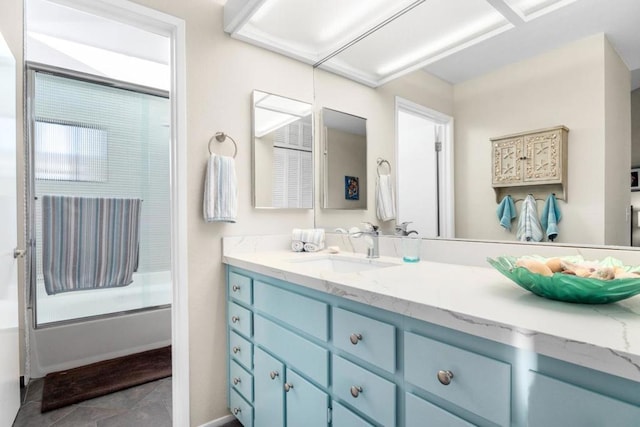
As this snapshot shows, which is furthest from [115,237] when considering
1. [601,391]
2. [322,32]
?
[601,391]

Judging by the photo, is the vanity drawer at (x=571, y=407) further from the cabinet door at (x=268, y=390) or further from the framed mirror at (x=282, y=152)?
the framed mirror at (x=282, y=152)

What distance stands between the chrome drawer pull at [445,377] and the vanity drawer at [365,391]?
159 mm

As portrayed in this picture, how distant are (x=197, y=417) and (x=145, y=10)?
202 cm

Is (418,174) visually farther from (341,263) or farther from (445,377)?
(445,377)

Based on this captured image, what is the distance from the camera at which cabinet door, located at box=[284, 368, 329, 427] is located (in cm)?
110

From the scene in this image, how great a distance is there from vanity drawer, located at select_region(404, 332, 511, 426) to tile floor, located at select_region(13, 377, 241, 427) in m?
1.38

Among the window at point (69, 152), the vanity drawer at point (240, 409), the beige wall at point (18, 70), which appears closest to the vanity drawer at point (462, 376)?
the vanity drawer at point (240, 409)

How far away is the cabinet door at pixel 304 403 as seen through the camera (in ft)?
3.62

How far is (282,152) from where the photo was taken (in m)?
2.01

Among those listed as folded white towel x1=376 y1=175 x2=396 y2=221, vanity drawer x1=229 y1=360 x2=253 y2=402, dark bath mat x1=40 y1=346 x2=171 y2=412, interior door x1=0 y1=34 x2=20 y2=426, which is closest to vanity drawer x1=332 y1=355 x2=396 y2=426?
vanity drawer x1=229 y1=360 x2=253 y2=402

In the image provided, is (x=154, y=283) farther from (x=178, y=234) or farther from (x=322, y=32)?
(x=322, y=32)

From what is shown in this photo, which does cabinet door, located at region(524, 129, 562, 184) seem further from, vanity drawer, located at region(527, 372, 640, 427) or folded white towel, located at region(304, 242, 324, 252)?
folded white towel, located at region(304, 242, 324, 252)

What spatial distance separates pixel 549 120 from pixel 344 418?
3.78 feet

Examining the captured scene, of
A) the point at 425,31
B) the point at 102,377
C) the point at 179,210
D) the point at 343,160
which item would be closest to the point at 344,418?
the point at 179,210
